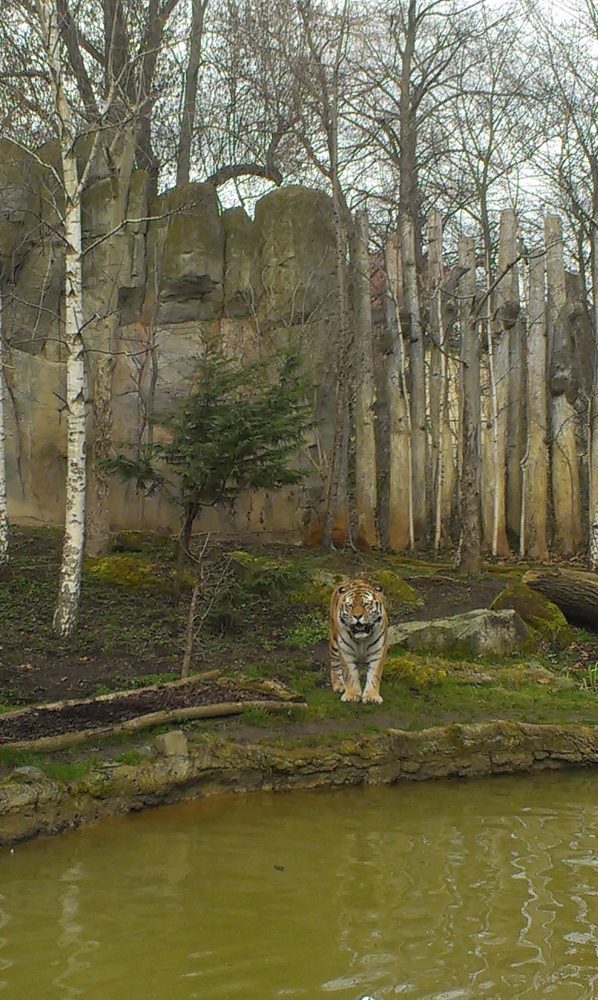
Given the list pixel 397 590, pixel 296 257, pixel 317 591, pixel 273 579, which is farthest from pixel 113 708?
pixel 296 257

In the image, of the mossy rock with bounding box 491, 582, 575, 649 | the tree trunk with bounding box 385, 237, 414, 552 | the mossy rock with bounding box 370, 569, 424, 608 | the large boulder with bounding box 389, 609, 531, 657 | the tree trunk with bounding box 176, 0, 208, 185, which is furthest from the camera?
the tree trunk with bounding box 176, 0, 208, 185

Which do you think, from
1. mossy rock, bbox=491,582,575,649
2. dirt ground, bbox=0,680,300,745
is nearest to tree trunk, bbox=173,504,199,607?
dirt ground, bbox=0,680,300,745

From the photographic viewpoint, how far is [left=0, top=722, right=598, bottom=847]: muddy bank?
6.66m

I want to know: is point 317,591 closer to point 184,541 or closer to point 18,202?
point 184,541

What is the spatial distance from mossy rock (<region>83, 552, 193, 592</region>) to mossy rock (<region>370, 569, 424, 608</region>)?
2.76 metres

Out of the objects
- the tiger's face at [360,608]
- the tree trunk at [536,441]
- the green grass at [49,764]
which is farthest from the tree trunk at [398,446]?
the green grass at [49,764]

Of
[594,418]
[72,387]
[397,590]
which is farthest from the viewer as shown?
[594,418]

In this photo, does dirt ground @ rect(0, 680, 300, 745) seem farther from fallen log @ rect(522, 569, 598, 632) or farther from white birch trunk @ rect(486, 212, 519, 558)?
white birch trunk @ rect(486, 212, 519, 558)

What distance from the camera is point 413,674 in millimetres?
10141

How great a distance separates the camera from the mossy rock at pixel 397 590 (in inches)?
519

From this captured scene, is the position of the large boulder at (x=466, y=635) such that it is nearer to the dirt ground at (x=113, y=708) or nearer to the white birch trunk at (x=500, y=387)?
the dirt ground at (x=113, y=708)

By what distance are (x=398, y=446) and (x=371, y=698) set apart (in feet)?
29.2

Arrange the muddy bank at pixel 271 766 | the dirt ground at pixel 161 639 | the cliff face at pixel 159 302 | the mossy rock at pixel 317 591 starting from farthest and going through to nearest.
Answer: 1. the cliff face at pixel 159 302
2. the mossy rock at pixel 317 591
3. the dirt ground at pixel 161 639
4. the muddy bank at pixel 271 766

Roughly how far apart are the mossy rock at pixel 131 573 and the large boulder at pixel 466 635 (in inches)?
131
